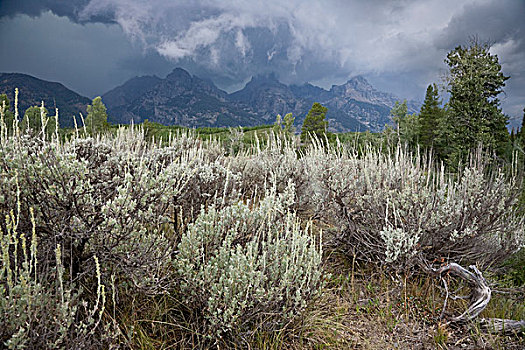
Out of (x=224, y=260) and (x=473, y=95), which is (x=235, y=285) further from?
(x=473, y=95)

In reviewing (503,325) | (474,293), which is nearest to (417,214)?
(474,293)

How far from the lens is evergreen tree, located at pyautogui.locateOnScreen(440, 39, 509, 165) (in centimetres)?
1301

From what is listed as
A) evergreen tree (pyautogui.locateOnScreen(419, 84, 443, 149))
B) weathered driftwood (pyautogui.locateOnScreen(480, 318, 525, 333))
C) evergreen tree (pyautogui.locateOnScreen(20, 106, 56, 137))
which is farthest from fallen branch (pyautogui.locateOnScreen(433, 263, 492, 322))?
evergreen tree (pyautogui.locateOnScreen(419, 84, 443, 149))

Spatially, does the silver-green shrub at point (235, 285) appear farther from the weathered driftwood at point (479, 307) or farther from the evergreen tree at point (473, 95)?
the evergreen tree at point (473, 95)

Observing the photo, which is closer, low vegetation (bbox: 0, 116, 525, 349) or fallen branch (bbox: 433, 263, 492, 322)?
low vegetation (bbox: 0, 116, 525, 349)

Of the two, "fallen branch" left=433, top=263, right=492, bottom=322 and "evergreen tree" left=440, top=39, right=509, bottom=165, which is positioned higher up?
"evergreen tree" left=440, top=39, right=509, bottom=165

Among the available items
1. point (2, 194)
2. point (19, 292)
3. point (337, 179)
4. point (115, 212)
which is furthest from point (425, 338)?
point (2, 194)

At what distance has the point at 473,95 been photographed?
43.8 feet

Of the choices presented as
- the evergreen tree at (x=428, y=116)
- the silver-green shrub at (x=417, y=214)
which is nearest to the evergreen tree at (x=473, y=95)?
the silver-green shrub at (x=417, y=214)

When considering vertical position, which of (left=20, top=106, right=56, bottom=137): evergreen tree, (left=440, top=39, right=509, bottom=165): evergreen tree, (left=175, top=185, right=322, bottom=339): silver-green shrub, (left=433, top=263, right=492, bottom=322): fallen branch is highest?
(left=440, top=39, right=509, bottom=165): evergreen tree

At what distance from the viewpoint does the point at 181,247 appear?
7.17ft

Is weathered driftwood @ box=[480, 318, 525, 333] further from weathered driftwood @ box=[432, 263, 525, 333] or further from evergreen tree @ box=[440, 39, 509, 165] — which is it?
evergreen tree @ box=[440, 39, 509, 165]

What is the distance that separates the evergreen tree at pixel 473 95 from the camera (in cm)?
1301

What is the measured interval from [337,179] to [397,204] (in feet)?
2.72
